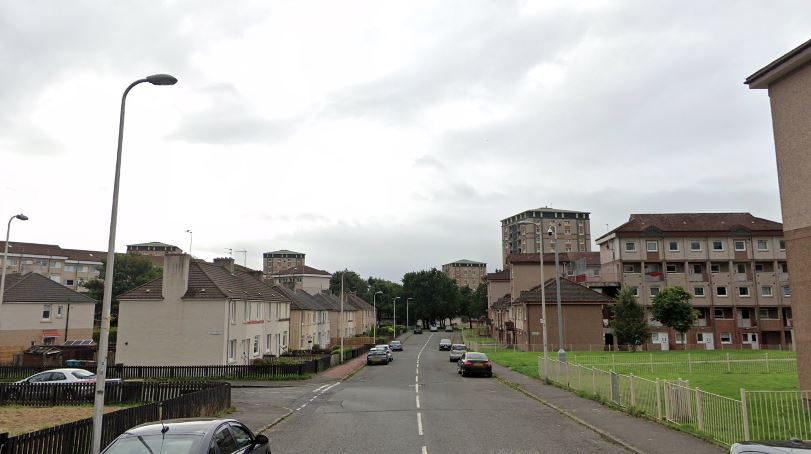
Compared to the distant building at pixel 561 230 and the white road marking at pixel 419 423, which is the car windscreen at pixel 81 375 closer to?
the white road marking at pixel 419 423

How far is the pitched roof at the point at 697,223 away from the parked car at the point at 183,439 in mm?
61472

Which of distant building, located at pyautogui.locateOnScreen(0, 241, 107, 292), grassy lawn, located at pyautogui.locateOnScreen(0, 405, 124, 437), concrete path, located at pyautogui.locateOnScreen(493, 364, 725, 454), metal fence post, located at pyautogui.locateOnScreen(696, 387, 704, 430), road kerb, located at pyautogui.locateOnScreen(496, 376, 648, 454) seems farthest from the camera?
distant building, located at pyautogui.locateOnScreen(0, 241, 107, 292)

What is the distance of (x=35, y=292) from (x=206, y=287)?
25.1 meters

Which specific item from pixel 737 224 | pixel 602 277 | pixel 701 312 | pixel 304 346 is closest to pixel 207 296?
pixel 304 346

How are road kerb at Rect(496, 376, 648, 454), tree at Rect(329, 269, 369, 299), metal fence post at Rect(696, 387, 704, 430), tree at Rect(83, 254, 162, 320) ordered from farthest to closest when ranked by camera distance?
tree at Rect(329, 269, 369, 299), tree at Rect(83, 254, 162, 320), metal fence post at Rect(696, 387, 704, 430), road kerb at Rect(496, 376, 648, 454)

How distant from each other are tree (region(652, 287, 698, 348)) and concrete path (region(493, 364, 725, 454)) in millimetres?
33968

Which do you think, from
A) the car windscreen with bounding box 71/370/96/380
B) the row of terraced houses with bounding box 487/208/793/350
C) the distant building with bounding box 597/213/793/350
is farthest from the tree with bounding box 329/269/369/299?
the car windscreen with bounding box 71/370/96/380

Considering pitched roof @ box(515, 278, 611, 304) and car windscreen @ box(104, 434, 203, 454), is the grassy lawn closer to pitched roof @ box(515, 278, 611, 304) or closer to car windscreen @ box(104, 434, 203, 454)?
car windscreen @ box(104, 434, 203, 454)

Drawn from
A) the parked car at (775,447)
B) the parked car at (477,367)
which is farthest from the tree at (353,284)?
the parked car at (775,447)

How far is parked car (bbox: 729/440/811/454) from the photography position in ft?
19.7

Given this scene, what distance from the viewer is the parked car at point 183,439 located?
7215mm

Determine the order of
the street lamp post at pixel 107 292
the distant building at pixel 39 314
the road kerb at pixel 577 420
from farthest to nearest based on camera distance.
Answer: the distant building at pixel 39 314, the road kerb at pixel 577 420, the street lamp post at pixel 107 292

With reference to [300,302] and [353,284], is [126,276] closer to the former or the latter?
[300,302]

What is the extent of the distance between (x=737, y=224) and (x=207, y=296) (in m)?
59.1
